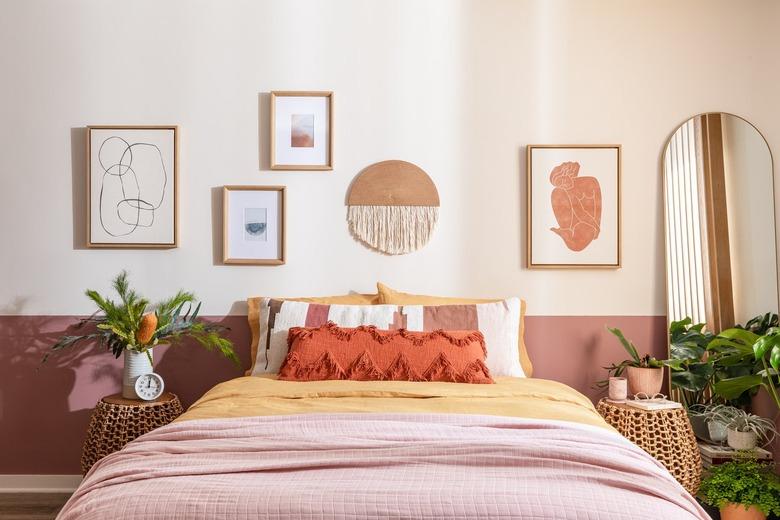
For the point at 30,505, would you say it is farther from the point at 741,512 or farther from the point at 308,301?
the point at 741,512

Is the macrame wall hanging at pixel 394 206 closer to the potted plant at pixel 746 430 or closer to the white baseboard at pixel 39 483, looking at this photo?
the potted plant at pixel 746 430

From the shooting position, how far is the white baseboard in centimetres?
346

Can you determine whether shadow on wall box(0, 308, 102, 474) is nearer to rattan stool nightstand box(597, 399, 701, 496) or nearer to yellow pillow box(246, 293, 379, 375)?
yellow pillow box(246, 293, 379, 375)

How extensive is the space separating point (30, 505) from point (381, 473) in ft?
7.67

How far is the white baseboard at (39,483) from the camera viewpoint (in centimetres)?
346

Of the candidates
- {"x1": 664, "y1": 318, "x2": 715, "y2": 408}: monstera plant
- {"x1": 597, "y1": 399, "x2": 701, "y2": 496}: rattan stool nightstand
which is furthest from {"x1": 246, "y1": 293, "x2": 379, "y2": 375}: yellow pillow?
{"x1": 664, "y1": 318, "x2": 715, "y2": 408}: monstera plant

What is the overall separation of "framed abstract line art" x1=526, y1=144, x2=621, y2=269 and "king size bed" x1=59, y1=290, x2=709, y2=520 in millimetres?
1263

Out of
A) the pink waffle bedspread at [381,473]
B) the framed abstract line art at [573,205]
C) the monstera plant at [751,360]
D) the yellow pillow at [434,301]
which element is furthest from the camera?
the framed abstract line art at [573,205]

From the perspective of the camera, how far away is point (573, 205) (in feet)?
11.3

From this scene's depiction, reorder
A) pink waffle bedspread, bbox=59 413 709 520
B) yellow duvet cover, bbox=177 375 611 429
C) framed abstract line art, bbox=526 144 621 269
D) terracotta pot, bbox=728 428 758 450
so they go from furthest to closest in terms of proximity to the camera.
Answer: framed abstract line art, bbox=526 144 621 269
terracotta pot, bbox=728 428 758 450
yellow duvet cover, bbox=177 375 611 429
pink waffle bedspread, bbox=59 413 709 520

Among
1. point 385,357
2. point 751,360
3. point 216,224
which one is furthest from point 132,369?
point 751,360

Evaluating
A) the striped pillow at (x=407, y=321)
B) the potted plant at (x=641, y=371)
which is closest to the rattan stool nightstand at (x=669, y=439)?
the potted plant at (x=641, y=371)

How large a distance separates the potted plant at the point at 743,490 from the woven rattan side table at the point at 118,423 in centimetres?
238

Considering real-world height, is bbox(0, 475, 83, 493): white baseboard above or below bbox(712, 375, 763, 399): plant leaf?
below
